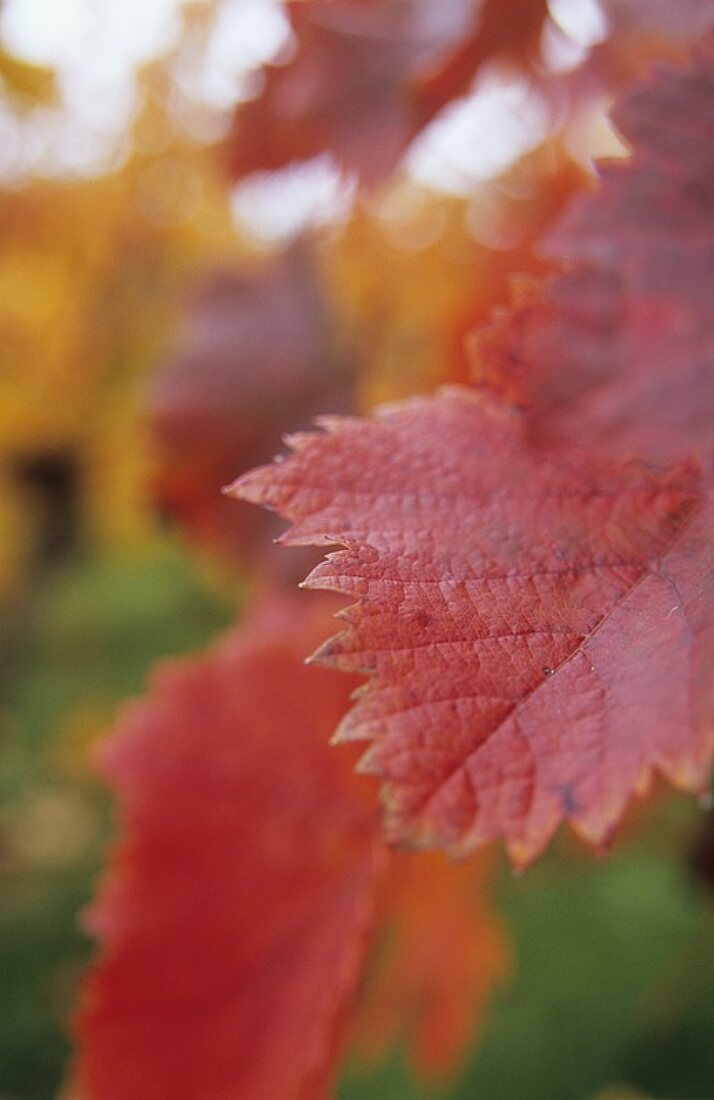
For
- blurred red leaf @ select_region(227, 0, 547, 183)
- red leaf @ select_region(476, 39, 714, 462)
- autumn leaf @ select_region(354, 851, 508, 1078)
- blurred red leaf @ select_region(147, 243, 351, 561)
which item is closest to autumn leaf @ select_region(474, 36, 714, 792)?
red leaf @ select_region(476, 39, 714, 462)

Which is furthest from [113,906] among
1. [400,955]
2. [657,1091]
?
[657,1091]

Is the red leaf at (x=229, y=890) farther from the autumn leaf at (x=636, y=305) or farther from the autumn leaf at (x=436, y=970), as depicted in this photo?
the autumn leaf at (x=436, y=970)

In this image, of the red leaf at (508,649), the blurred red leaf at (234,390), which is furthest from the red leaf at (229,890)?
the blurred red leaf at (234,390)

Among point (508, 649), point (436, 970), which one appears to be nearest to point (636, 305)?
point (508, 649)

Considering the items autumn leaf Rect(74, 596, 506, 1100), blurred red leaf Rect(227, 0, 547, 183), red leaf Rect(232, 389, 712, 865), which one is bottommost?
red leaf Rect(232, 389, 712, 865)

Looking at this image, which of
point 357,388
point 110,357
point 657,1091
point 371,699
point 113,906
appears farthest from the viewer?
point 110,357

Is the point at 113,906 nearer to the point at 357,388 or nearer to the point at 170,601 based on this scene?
the point at 357,388

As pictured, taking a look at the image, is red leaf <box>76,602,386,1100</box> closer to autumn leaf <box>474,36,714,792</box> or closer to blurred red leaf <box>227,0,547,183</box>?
autumn leaf <box>474,36,714,792</box>
